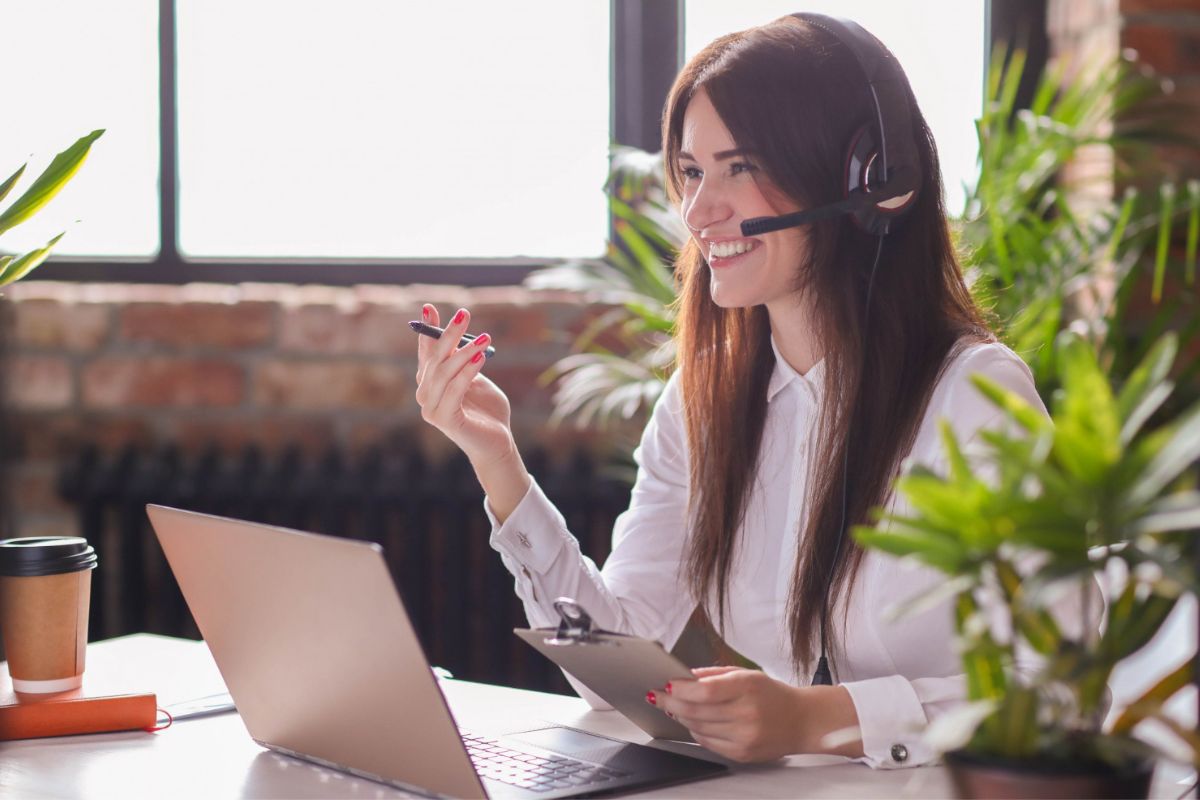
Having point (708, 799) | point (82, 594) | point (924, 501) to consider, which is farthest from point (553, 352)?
point (924, 501)

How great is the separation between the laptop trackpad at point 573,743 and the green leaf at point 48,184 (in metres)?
0.58

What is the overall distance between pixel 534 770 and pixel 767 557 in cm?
51

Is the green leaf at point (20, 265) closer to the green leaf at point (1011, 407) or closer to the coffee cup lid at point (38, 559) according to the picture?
the coffee cup lid at point (38, 559)

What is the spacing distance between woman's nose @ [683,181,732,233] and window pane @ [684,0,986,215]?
3.95 ft

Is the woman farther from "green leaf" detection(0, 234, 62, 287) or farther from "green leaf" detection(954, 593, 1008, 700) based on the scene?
"green leaf" detection(954, 593, 1008, 700)

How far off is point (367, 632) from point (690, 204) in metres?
0.70

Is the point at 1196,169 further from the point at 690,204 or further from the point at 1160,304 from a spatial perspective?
the point at 690,204

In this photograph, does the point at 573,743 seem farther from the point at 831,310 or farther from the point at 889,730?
the point at 831,310

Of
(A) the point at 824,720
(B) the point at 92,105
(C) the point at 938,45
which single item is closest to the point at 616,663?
(A) the point at 824,720

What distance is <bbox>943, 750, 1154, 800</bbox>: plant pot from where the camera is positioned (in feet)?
1.93

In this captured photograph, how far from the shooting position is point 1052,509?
58 centimetres

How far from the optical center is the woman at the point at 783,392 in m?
1.28

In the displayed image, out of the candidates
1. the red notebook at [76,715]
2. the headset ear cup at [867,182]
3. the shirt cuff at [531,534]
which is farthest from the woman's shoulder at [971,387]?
the red notebook at [76,715]

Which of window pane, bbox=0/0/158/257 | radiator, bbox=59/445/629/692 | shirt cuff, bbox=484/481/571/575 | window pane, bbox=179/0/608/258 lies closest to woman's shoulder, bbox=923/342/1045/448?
shirt cuff, bbox=484/481/571/575
